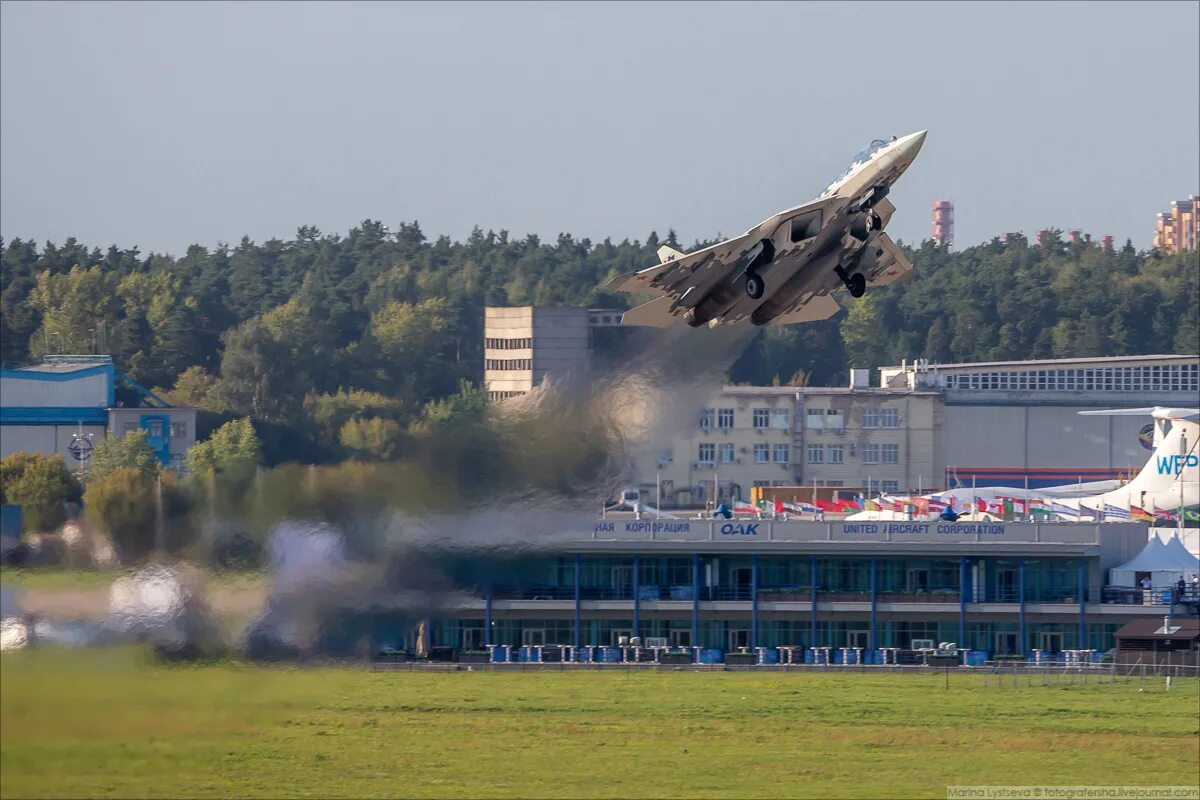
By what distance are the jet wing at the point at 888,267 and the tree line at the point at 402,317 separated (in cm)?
4861

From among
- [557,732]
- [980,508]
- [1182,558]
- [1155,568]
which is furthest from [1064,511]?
[557,732]

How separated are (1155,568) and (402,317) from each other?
69.4 m

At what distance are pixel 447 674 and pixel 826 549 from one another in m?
17.7

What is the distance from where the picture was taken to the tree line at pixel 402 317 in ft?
413

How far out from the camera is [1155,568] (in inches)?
3329

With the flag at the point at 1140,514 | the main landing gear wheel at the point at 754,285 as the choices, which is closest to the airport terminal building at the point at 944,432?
the flag at the point at 1140,514

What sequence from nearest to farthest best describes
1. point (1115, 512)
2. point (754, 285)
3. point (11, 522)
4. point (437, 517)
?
point (11, 522)
point (437, 517)
point (754, 285)
point (1115, 512)

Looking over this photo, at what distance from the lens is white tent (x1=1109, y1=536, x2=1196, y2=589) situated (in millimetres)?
84375

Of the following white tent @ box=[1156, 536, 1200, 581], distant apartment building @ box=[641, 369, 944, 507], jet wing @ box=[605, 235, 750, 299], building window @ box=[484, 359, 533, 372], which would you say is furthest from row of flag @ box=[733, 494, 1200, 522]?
jet wing @ box=[605, 235, 750, 299]

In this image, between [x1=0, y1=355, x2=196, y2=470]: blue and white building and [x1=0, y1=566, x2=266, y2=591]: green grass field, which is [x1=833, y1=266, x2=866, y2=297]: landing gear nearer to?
[x1=0, y1=566, x2=266, y2=591]: green grass field

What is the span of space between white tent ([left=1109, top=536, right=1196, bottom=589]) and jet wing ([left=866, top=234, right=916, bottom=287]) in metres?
45.4

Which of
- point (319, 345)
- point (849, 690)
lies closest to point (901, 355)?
point (319, 345)

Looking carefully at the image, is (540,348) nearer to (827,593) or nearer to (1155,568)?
(827,593)

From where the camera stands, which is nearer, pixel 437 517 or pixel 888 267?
pixel 437 517
